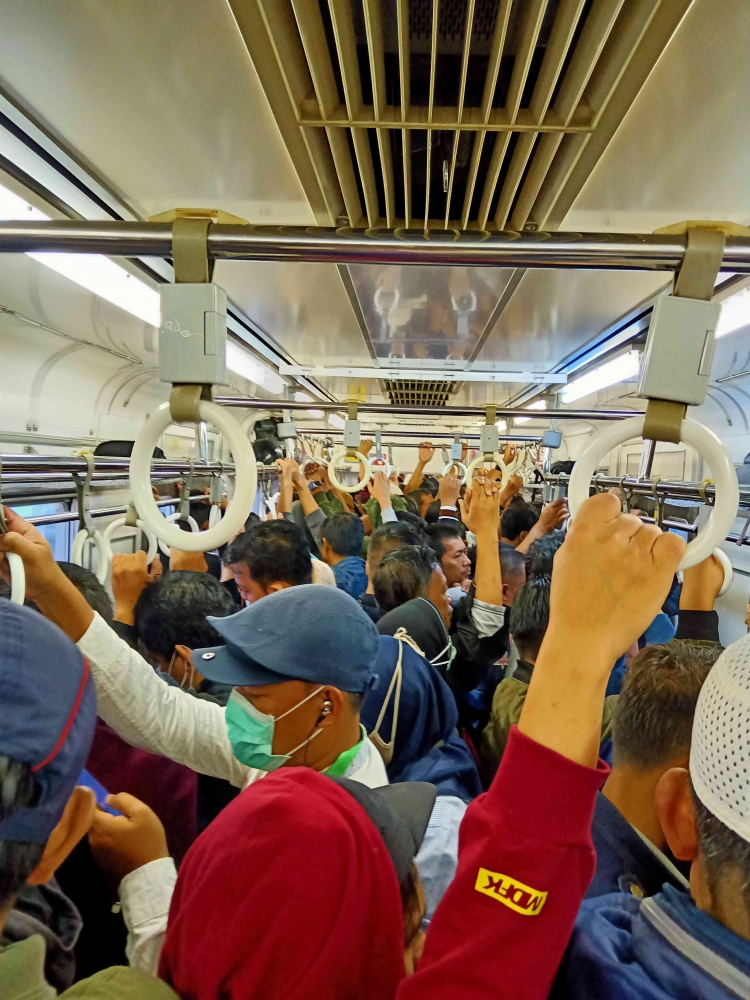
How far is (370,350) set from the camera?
12.7 ft

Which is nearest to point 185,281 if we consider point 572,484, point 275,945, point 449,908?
point 572,484

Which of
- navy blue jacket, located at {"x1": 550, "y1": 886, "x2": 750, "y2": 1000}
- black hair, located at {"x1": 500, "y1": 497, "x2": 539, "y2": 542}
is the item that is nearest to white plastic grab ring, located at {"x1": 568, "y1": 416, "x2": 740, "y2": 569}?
navy blue jacket, located at {"x1": 550, "y1": 886, "x2": 750, "y2": 1000}

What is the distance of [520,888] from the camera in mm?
569

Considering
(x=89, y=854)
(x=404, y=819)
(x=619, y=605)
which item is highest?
(x=619, y=605)

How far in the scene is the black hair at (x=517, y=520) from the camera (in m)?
5.18

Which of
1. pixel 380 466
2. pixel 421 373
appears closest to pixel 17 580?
pixel 421 373

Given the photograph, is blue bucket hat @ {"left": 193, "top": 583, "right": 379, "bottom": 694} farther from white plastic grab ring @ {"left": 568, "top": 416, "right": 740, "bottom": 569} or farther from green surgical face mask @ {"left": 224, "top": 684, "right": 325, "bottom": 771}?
white plastic grab ring @ {"left": 568, "top": 416, "right": 740, "bottom": 569}

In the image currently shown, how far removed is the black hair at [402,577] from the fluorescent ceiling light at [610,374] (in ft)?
5.62

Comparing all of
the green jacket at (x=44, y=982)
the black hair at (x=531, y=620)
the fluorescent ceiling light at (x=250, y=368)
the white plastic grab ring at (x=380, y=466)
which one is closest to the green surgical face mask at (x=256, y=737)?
the green jacket at (x=44, y=982)

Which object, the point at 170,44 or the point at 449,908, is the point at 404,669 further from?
the point at 170,44

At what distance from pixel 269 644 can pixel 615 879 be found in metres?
0.88

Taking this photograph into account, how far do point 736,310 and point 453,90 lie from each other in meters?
1.78

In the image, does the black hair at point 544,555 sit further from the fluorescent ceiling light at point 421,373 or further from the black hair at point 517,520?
the black hair at point 517,520

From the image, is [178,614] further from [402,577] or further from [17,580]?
[17,580]
